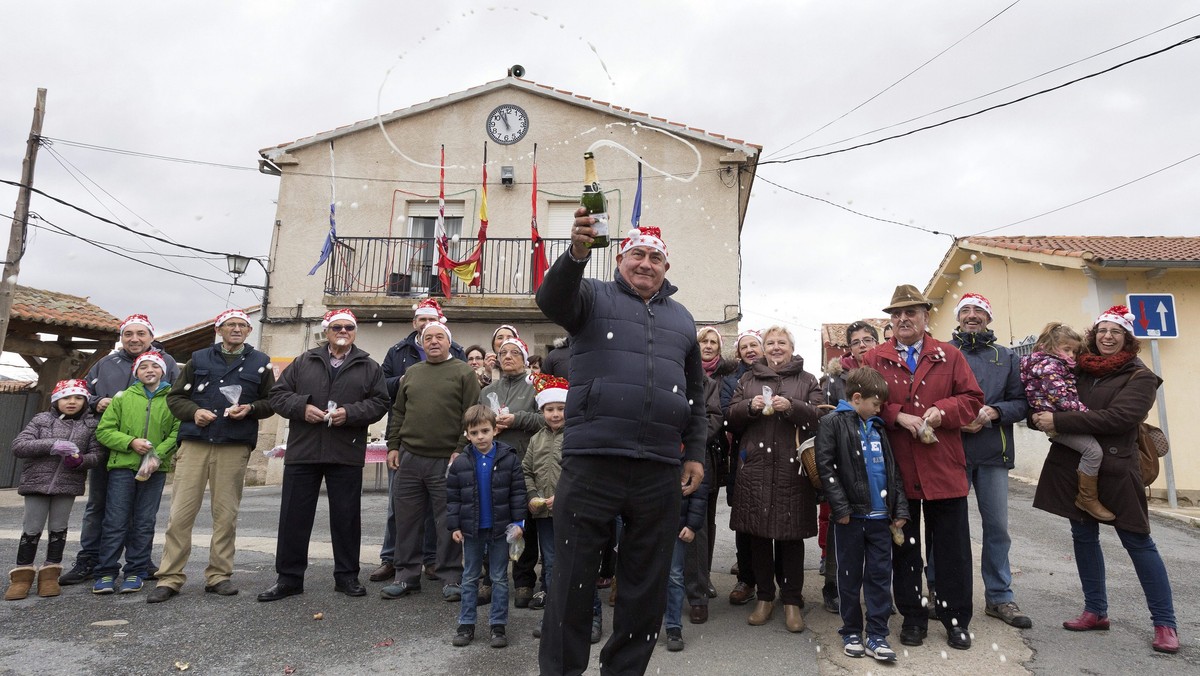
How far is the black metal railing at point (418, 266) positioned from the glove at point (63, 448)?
28.1ft

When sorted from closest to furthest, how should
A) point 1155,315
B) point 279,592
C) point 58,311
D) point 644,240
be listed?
point 644,240 → point 279,592 → point 1155,315 → point 58,311

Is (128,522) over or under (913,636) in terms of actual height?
over

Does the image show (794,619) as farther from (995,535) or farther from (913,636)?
(995,535)

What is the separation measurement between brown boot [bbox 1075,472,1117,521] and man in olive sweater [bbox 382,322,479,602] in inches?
154

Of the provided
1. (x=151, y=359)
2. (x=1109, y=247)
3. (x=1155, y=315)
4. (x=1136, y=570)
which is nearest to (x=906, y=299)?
(x=1136, y=570)

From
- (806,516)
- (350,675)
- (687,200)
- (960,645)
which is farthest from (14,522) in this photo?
(687,200)

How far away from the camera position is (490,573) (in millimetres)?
3717

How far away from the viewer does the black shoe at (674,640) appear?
351 centimetres

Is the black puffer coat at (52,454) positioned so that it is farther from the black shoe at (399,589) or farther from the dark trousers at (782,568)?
the dark trousers at (782,568)

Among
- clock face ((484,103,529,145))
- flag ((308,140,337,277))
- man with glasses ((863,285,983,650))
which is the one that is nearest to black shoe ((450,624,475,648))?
man with glasses ((863,285,983,650))

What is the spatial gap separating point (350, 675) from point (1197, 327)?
44.4ft

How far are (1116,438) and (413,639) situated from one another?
4.28 meters

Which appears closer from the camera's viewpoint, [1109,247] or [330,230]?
[1109,247]

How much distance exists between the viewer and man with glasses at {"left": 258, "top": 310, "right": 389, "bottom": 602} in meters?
4.55
